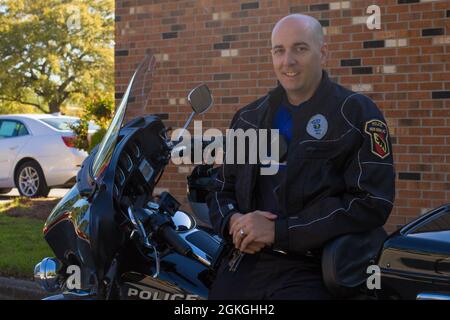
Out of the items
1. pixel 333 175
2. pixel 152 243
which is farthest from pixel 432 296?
pixel 152 243

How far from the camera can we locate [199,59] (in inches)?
247

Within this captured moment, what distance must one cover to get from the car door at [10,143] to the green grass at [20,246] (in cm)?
320

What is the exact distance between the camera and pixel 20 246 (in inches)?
267

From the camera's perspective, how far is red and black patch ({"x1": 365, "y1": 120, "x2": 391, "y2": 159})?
2.30m

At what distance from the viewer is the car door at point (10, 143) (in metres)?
11.9

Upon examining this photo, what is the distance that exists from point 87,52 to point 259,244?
1183 inches

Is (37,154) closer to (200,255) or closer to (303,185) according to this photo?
(200,255)

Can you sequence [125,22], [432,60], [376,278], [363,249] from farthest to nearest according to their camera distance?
[125,22] < [432,60] < [363,249] < [376,278]

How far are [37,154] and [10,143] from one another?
748 millimetres

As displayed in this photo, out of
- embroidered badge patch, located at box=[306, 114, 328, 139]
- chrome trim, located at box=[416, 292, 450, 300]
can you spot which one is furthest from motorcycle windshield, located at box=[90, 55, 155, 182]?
chrome trim, located at box=[416, 292, 450, 300]

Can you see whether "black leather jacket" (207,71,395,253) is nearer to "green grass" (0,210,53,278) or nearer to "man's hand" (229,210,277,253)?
"man's hand" (229,210,277,253)

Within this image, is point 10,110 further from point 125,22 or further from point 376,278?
point 376,278

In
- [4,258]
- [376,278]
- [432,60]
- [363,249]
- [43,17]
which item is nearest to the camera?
[376,278]
